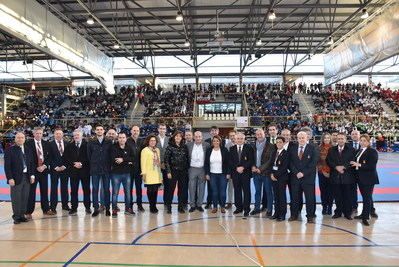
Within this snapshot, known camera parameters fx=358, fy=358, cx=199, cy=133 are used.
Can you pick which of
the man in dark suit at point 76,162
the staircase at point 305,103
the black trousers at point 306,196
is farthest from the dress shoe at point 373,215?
the staircase at point 305,103

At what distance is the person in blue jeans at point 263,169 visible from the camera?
636 centimetres

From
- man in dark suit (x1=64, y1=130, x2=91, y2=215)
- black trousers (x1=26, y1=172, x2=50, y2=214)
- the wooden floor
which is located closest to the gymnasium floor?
the wooden floor

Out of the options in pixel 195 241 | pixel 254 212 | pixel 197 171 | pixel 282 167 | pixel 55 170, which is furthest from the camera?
pixel 197 171

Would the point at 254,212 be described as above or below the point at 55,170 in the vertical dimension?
below

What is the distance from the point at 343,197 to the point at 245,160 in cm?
184

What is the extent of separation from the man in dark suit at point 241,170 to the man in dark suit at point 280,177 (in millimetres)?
498

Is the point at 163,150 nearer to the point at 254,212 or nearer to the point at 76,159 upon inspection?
the point at 76,159

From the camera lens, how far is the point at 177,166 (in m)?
6.75

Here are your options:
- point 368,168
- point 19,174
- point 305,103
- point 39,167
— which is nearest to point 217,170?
point 368,168

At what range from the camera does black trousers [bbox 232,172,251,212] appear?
6.51 metres

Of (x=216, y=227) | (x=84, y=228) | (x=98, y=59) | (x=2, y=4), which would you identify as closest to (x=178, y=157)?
(x=216, y=227)

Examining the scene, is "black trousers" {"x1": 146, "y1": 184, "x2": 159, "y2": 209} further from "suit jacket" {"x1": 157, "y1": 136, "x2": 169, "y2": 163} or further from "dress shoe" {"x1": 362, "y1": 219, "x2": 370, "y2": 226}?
"dress shoe" {"x1": 362, "y1": 219, "x2": 370, "y2": 226}

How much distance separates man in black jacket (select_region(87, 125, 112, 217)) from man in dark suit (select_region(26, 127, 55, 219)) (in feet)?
2.66

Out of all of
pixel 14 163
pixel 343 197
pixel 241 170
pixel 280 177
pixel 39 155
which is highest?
pixel 39 155
